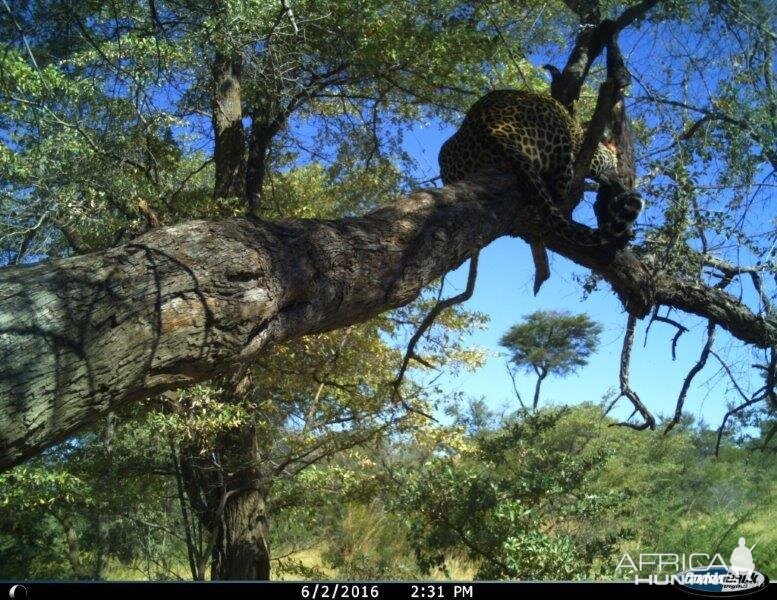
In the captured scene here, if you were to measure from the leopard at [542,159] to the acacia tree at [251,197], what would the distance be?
0.39 ft

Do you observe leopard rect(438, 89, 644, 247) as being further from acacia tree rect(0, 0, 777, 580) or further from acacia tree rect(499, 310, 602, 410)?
acacia tree rect(499, 310, 602, 410)

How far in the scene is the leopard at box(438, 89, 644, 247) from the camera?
4.33m

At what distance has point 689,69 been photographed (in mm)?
5199

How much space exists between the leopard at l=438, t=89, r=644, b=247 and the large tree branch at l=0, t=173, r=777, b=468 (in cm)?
89

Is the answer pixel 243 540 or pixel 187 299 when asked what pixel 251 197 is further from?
pixel 187 299

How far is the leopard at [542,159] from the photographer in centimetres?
433

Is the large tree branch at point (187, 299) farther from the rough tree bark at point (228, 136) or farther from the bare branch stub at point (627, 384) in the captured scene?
the rough tree bark at point (228, 136)

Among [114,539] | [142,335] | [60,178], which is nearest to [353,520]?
[114,539]

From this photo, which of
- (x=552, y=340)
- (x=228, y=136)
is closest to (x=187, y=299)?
(x=228, y=136)

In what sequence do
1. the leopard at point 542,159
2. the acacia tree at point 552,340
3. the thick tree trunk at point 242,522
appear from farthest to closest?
the acacia tree at point 552,340, the thick tree trunk at point 242,522, the leopard at point 542,159

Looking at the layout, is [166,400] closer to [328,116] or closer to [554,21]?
[328,116]

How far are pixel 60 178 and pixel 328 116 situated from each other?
3340mm

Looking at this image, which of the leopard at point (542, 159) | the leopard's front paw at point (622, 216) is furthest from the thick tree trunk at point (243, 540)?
the leopard's front paw at point (622, 216)

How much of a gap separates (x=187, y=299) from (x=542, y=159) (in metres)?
3.05
